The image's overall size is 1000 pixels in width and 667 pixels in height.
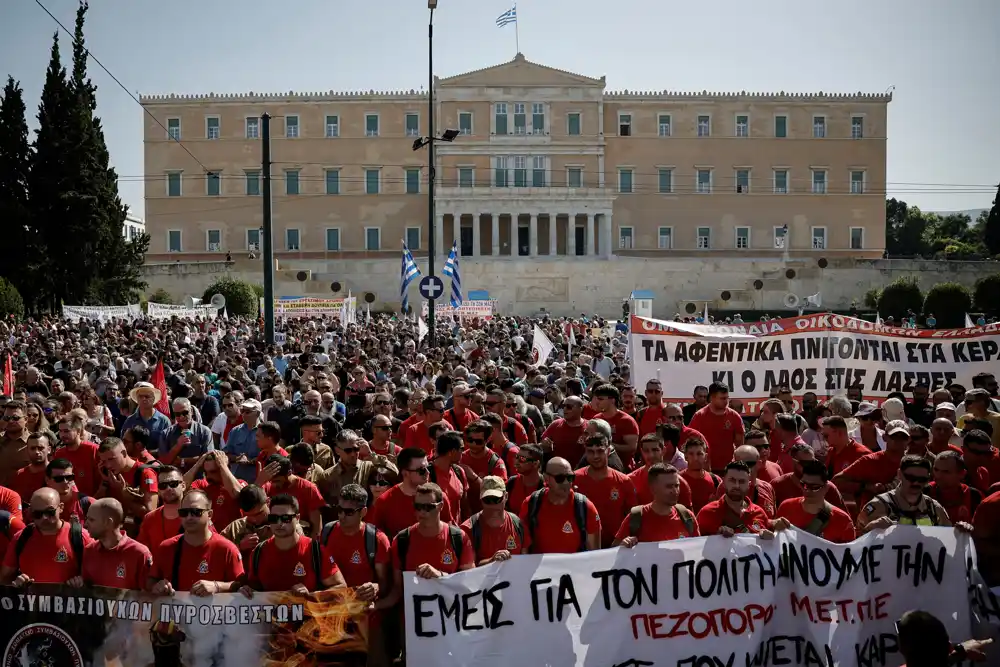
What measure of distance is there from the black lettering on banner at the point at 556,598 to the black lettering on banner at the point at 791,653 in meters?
0.93

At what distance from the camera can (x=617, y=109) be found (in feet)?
197

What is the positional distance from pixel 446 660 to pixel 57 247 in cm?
3413

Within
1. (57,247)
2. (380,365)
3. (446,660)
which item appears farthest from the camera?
(57,247)

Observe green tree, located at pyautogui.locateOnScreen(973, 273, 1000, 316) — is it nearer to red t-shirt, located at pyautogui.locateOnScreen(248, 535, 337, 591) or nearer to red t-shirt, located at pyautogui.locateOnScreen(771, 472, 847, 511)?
red t-shirt, located at pyautogui.locateOnScreen(771, 472, 847, 511)

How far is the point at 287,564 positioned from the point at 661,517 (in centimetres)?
194

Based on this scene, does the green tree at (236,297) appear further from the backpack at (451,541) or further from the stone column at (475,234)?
the backpack at (451,541)

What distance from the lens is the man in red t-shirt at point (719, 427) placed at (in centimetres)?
830

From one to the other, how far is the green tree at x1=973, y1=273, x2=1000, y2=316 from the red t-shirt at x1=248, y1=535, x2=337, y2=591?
3415cm

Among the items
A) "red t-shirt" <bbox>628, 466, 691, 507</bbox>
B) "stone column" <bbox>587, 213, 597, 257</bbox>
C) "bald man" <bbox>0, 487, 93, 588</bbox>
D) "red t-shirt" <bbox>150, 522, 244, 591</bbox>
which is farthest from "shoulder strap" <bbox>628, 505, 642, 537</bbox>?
"stone column" <bbox>587, 213, 597, 257</bbox>

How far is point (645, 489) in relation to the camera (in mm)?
6418

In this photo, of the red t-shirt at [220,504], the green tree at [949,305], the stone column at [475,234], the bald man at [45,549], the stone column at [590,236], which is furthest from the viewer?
the stone column at [590,236]

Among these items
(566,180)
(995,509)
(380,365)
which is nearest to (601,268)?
(566,180)

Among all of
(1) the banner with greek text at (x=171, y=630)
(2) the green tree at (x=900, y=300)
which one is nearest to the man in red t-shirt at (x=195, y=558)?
(1) the banner with greek text at (x=171, y=630)

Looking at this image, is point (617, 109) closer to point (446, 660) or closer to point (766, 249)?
point (766, 249)
